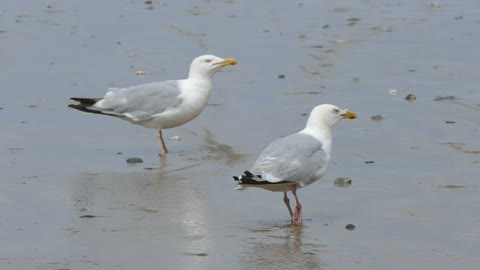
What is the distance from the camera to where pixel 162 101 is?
9.98 meters

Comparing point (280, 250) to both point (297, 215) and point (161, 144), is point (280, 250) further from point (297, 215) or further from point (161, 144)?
point (161, 144)

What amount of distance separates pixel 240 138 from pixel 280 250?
3266 mm

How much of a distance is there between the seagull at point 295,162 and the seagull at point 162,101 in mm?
2210

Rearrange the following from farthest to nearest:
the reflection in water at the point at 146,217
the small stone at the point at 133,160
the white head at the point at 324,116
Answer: the small stone at the point at 133,160
the white head at the point at 324,116
the reflection in water at the point at 146,217

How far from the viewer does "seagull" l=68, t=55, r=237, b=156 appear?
32.6 ft

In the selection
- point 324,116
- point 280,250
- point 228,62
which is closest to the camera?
point 280,250

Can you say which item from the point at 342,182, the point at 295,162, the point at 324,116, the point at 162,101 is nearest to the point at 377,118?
the point at 162,101

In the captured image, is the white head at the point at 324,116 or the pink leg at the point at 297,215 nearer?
the pink leg at the point at 297,215

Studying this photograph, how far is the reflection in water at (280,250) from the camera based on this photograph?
6484mm

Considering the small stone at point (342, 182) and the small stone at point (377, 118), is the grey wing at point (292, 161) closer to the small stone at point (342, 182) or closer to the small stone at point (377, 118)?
the small stone at point (342, 182)

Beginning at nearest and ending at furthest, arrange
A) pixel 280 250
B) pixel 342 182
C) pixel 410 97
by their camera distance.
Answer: pixel 280 250 < pixel 342 182 < pixel 410 97

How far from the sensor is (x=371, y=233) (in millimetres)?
7199

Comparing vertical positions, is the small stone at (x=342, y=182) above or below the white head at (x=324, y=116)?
below

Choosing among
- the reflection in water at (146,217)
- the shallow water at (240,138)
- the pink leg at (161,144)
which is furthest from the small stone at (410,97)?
the reflection in water at (146,217)
